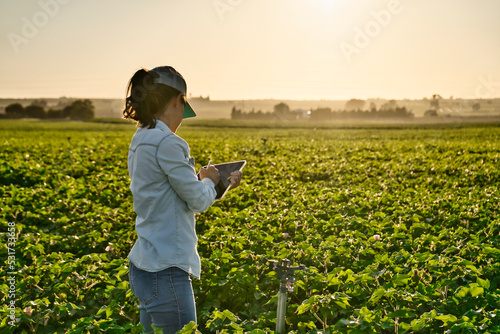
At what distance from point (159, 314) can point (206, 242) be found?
10.2 ft

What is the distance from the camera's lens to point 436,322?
351 centimetres

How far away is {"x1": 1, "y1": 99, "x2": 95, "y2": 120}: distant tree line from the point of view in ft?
311

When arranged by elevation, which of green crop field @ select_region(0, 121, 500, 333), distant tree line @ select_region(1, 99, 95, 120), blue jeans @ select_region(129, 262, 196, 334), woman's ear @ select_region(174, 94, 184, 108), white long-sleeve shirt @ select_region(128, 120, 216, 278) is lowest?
green crop field @ select_region(0, 121, 500, 333)

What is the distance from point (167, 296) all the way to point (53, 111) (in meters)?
103

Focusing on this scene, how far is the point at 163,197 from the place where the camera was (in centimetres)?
241

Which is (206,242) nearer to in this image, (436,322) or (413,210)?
(436,322)

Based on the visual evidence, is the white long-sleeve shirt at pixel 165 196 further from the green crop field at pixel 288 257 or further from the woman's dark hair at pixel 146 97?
the green crop field at pixel 288 257

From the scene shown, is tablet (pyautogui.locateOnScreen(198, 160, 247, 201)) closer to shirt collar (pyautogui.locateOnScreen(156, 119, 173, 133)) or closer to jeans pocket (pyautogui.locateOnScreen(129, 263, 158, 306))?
shirt collar (pyautogui.locateOnScreen(156, 119, 173, 133))

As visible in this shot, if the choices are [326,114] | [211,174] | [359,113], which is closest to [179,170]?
[211,174]

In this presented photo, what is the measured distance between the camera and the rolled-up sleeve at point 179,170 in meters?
2.32

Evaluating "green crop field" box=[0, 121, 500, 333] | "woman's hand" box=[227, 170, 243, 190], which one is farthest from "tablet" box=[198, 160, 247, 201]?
"green crop field" box=[0, 121, 500, 333]

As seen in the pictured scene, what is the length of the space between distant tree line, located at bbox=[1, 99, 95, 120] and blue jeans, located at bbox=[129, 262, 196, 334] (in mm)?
98956

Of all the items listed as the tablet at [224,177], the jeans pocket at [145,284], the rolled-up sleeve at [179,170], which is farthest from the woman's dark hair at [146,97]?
the jeans pocket at [145,284]

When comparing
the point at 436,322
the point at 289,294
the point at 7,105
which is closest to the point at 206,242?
the point at 289,294
